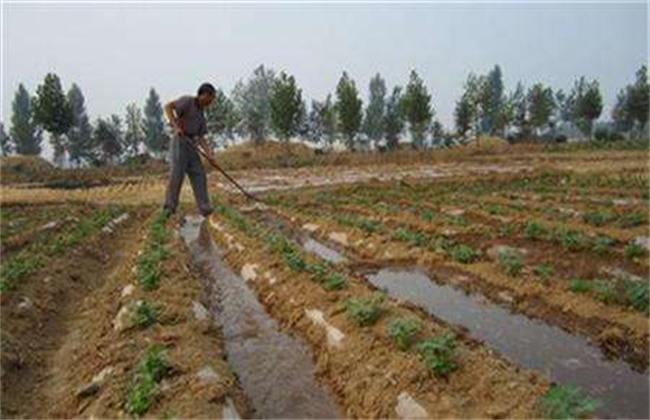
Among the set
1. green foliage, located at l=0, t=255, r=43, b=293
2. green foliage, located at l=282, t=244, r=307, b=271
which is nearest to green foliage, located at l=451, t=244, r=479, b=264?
green foliage, located at l=282, t=244, r=307, b=271

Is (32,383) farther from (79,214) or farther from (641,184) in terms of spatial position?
(641,184)

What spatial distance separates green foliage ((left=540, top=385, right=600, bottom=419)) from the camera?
13.8 feet

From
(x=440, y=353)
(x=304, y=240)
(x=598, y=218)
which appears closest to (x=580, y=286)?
(x=440, y=353)

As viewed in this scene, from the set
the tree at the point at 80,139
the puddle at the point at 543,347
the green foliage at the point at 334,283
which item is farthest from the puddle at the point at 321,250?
the tree at the point at 80,139

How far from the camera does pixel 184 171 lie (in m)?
12.0

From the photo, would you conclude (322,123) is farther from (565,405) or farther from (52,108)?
(565,405)

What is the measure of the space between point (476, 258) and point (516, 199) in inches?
364

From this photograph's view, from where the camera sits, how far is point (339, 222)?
548 inches

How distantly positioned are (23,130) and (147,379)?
79172 mm

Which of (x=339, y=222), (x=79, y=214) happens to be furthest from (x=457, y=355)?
(x=79, y=214)

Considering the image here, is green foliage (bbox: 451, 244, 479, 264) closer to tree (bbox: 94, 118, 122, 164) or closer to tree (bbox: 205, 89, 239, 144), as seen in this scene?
tree (bbox: 205, 89, 239, 144)

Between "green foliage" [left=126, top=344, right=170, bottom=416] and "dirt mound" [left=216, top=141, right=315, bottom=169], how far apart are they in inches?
1761

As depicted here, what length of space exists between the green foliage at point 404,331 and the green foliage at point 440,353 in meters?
0.22

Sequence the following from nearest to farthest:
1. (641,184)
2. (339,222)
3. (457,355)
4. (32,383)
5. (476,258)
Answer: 1. (457,355)
2. (32,383)
3. (476,258)
4. (339,222)
5. (641,184)
